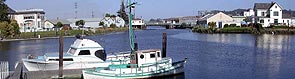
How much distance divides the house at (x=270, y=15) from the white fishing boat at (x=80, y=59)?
9404cm

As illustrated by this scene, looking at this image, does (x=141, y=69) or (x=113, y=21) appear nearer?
(x=141, y=69)

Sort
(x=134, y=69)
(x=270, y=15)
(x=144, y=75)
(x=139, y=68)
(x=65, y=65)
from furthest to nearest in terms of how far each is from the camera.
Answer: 1. (x=270, y=15)
2. (x=65, y=65)
3. (x=144, y=75)
4. (x=139, y=68)
5. (x=134, y=69)

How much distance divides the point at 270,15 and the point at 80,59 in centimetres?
9907

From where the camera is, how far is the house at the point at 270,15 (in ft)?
395

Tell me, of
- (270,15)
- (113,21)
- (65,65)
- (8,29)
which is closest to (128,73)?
(65,65)

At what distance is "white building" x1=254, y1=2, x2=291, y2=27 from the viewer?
120500 millimetres

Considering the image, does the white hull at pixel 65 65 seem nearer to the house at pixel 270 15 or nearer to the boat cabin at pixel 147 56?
the boat cabin at pixel 147 56

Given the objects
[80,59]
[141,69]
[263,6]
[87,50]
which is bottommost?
[141,69]

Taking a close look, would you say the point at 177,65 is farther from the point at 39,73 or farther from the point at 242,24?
the point at 242,24

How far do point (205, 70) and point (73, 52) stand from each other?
428 inches

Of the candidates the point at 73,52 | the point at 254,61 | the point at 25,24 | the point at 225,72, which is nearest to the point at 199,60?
the point at 254,61

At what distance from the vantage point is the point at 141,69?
28.5 m

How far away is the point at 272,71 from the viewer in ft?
111

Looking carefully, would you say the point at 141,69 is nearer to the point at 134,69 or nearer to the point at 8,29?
the point at 134,69
